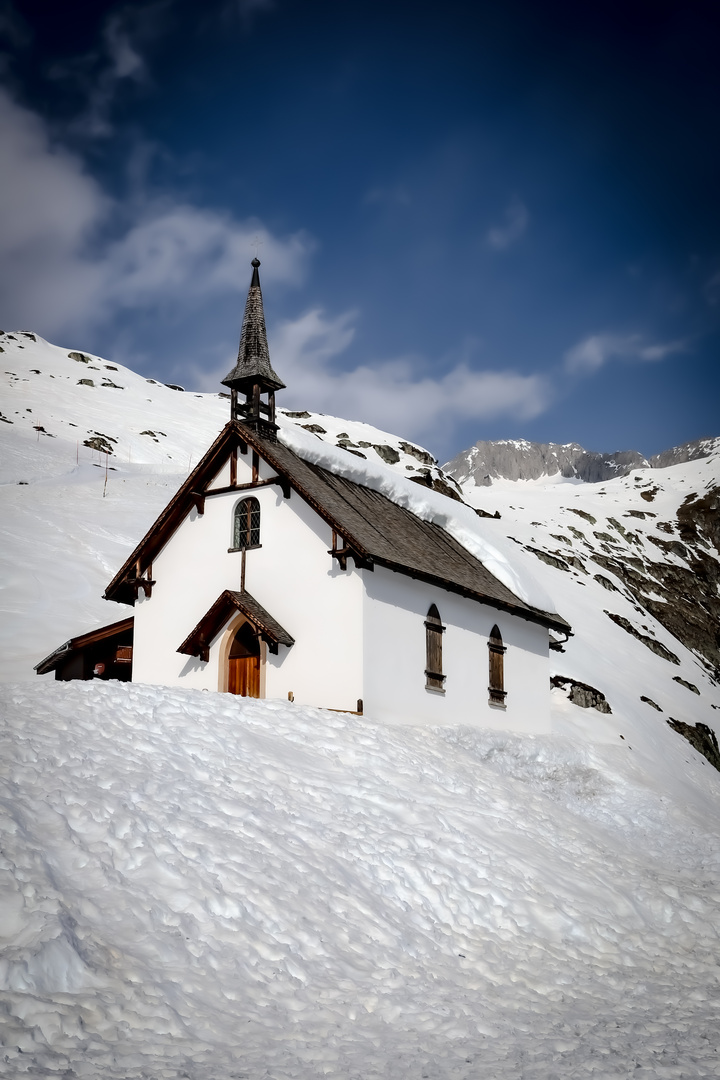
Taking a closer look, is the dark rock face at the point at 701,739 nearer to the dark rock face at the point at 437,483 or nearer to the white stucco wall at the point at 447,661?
the white stucco wall at the point at 447,661

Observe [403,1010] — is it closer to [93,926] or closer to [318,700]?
[93,926]

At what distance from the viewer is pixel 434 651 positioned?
22.8 metres

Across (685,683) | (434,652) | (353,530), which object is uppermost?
(353,530)

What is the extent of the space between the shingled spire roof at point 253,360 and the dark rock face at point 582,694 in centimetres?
1833

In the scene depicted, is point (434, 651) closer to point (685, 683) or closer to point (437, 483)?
point (685, 683)

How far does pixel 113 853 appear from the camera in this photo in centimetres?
909

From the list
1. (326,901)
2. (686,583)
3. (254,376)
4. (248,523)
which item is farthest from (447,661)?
(686,583)

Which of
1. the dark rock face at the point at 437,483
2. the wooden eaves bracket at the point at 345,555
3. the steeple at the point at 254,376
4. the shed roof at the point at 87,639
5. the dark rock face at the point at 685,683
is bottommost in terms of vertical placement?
the dark rock face at the point at 685,683

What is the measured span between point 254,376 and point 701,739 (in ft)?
94.6

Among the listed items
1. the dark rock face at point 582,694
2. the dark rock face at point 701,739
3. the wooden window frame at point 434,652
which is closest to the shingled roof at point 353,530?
the wooden window frame at point 434,652

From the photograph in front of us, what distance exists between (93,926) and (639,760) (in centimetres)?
2624

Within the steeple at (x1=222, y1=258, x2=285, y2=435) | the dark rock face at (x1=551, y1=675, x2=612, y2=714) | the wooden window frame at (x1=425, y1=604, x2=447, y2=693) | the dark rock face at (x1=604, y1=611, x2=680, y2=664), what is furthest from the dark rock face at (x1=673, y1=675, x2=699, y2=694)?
the steeple at (x1=222, y1=258, x2=285, y2=435)

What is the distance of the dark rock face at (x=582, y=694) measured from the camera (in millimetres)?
35156

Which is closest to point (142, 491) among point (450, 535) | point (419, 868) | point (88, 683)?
point (450, 535)
